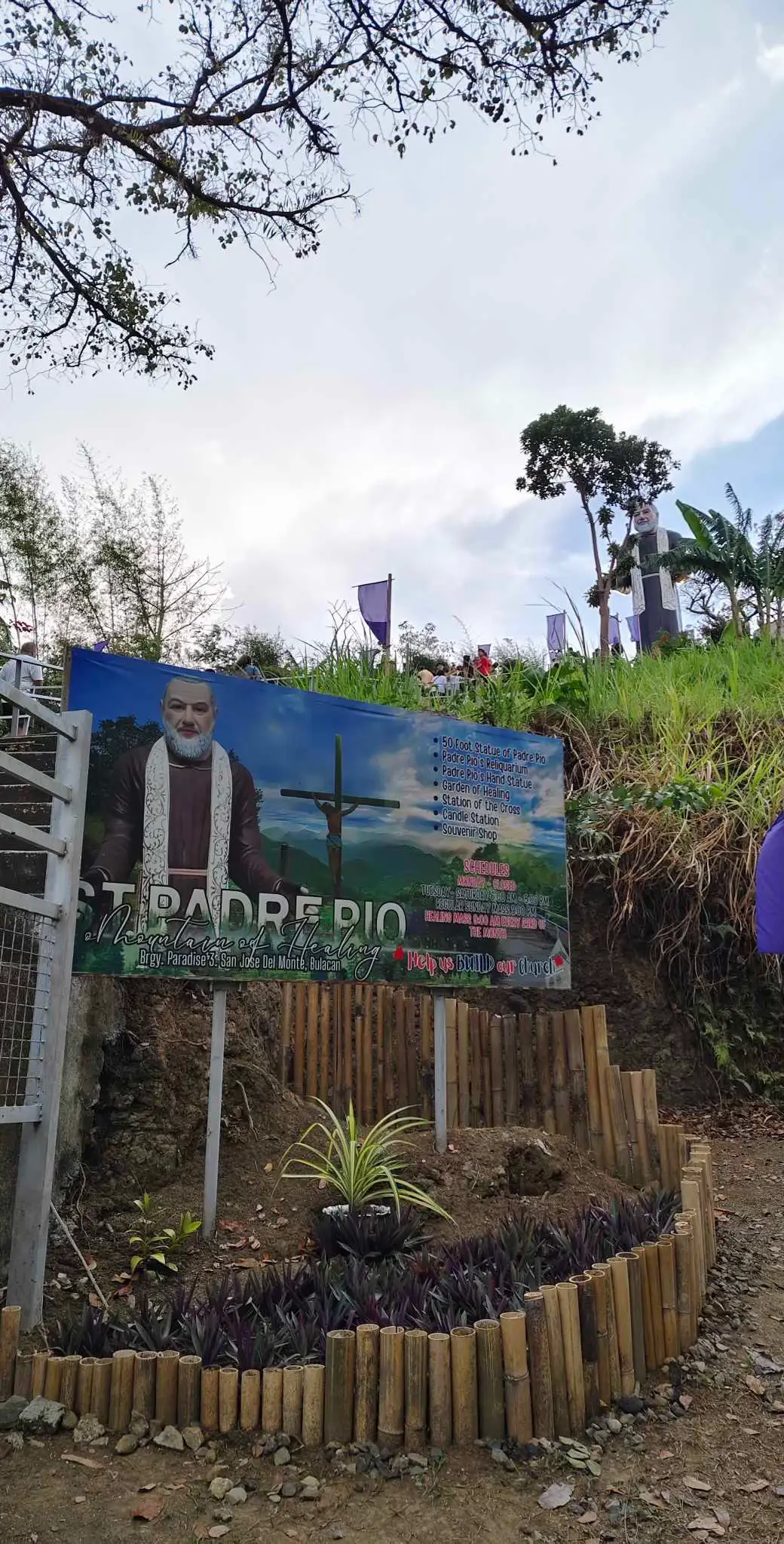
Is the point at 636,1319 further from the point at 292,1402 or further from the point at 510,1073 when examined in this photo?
the point at 510,1073

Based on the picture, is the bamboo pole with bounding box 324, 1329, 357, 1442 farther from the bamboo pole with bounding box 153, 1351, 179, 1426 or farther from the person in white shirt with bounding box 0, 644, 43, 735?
the person in white shirt with bounding box 0, 644, 43, 735

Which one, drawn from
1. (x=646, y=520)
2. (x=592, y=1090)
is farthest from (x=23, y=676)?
(x=646, y=520)

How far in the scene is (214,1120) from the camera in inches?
161

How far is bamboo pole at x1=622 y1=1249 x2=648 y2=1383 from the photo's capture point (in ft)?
10.5

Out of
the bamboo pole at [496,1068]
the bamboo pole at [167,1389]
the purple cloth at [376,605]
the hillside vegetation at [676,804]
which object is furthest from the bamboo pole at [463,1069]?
the purple cloth at [376,605]

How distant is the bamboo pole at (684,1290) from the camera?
345 centimetres

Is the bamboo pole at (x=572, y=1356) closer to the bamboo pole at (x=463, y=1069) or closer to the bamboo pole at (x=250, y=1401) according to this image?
the bamboo pole at (x=250, y=1401)

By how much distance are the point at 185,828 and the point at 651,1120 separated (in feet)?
9.32

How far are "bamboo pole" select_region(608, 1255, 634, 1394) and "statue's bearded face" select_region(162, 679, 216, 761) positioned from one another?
2636 mm

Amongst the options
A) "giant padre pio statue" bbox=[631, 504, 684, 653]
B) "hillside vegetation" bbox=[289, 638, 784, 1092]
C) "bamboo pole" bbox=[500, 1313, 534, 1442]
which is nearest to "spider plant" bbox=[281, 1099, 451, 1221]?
"bamboo pole" bbox=[500, 1313, 534, 1442]

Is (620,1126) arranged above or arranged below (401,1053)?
below

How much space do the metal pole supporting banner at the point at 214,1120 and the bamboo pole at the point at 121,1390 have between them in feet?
4.03

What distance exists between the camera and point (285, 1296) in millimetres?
3270

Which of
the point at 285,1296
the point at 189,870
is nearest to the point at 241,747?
the point at 189,870
